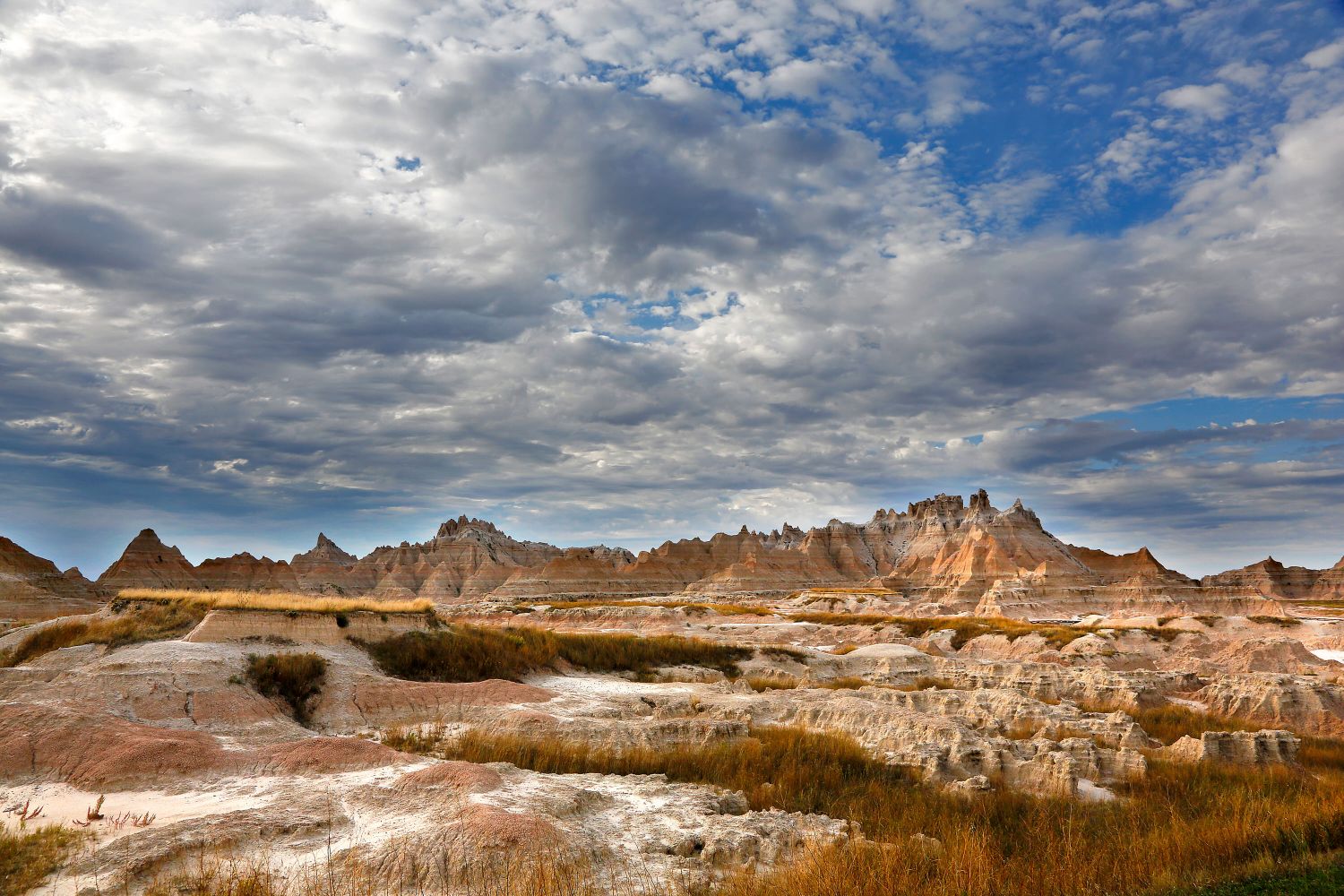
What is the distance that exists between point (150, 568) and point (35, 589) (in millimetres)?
47307

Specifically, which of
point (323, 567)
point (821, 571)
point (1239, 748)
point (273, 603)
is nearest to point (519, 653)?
point (273, 603)

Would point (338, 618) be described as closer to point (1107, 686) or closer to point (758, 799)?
point (758, 799)

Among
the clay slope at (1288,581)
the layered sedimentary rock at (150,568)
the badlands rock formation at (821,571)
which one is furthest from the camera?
the layered sedimentary rock at (150,568)

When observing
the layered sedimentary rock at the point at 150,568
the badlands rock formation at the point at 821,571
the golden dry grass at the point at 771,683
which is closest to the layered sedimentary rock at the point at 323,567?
the badlands rock formation at the point at 821,571

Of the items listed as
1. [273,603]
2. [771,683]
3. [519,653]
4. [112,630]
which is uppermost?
[273,603]

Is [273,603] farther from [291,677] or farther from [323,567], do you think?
[323,567]

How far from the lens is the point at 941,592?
89875 millimetres

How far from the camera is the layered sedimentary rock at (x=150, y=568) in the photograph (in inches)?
4031

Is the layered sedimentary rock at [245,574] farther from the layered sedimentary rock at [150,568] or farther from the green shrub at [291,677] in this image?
the green shrub at [291,677]

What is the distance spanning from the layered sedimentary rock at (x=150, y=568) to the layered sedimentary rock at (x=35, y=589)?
1919cm

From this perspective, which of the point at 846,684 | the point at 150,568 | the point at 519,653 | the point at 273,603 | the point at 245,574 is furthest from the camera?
the point at 245,574

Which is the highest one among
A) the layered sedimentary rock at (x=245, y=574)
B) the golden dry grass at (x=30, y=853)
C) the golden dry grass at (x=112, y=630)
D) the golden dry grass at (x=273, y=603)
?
the layered sedimentary rock at (x=245, y=574)

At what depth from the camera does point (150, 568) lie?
106 m

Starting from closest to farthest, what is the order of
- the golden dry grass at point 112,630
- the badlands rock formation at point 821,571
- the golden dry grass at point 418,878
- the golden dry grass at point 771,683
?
the golden dry grass at point 418,878, the golden dry grass at point 112,630, the golden dry grass at point 771,683, the badlands rock formation at point 821,571
